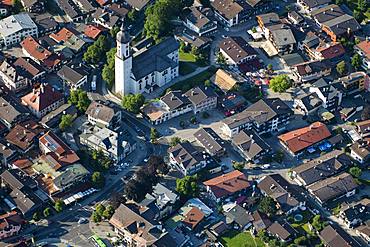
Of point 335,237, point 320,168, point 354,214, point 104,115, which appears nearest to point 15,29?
point 104,115

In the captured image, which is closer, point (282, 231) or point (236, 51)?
point (282, 231)

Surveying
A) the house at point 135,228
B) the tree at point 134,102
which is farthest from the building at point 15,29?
the house at point 135,228

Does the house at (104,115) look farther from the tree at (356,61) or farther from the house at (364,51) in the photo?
the house at (364,51)

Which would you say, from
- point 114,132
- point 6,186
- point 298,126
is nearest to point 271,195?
point 298,126

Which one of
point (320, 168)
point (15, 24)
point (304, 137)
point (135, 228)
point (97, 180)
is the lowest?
point (320, 168)

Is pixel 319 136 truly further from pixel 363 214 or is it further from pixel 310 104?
pixel 363 214

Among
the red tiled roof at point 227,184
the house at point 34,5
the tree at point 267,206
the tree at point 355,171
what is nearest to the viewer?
the tree at point 267,206

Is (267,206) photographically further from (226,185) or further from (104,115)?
(104,115)

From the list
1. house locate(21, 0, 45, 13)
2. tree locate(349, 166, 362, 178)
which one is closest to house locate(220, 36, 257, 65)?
tree locate(349, 166, 362, 178)

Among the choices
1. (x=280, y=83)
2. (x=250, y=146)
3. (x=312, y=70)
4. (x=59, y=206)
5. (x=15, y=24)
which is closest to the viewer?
(x=59, y=206)
